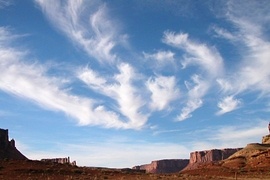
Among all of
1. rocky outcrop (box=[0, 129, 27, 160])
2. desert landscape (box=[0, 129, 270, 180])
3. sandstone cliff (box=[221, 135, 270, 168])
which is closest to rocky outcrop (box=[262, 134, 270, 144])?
desert landscape (box=[0, 129, 270, 180])

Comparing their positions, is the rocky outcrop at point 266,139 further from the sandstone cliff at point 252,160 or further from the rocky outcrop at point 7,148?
the rocky outcrop at point 7,148

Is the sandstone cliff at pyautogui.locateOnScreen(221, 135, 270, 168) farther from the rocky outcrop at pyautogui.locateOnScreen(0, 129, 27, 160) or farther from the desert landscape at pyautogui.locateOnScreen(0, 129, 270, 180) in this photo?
the rocky outcrop at pyautogui.locateOnScreen(0, 129, 27, 160)

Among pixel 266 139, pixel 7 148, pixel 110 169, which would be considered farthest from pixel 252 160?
pixel 7 148

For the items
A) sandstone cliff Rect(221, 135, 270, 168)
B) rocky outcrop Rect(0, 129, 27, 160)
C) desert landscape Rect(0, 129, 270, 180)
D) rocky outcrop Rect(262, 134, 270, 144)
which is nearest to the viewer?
desert landscape Rect(0, 129, 270, 180)

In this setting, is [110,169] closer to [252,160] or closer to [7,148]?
[7,148]

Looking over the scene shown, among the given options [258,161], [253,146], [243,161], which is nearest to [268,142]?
[253,146]

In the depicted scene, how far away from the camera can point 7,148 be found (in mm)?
90750

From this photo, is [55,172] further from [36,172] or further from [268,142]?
[268,142]

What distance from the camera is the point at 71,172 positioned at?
145 ft

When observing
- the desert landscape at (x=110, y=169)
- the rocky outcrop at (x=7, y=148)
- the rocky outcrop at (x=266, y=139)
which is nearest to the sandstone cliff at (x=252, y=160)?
the desert landscape at (x=110, y=169)

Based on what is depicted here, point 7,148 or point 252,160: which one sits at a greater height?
point 7,148

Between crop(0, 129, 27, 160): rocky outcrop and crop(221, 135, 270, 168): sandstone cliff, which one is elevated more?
crop(0, 129, 27, 160): rocky outcrop

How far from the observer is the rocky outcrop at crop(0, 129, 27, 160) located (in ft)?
285

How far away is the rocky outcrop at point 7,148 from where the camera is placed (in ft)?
285
